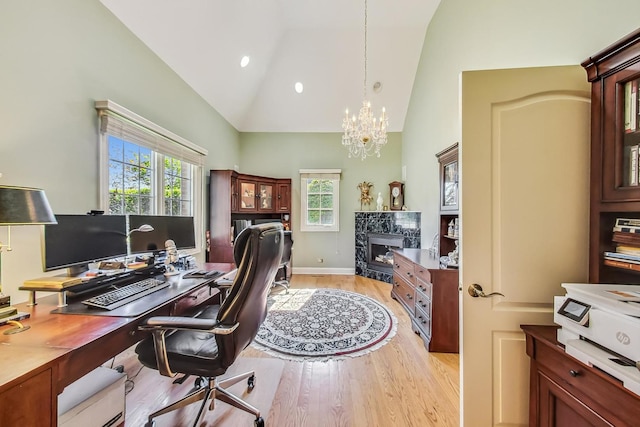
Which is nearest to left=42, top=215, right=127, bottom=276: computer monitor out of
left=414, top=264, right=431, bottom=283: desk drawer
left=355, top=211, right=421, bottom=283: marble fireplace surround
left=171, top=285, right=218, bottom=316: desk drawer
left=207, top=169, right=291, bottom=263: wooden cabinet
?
left=171, top=285, right=218, bottom=316: desk drawer

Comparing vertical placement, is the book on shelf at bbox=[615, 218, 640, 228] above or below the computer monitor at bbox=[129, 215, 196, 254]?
above

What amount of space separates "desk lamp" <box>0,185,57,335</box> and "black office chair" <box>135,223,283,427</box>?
53 centimetres

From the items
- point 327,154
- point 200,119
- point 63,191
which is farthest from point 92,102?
point 327,154

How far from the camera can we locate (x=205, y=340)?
1.55 meters

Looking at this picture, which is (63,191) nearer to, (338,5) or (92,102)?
(92,102)

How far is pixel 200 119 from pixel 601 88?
4.00 metres

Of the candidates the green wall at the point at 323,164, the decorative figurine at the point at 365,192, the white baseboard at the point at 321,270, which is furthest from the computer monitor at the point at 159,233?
the decorative figurine at the point at 365,192

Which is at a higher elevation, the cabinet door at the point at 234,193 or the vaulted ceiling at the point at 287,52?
the vaulted ceiling at the point at 287,52

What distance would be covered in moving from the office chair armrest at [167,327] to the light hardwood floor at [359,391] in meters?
0.64

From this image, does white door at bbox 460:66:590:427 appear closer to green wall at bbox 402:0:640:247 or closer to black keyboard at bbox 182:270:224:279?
green wall at bbox 402:0:640:247

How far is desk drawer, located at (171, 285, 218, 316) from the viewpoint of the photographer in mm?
1661

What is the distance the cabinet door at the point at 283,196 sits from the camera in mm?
5004

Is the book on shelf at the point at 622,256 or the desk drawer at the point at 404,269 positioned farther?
the desk drawer at the point at 404,269

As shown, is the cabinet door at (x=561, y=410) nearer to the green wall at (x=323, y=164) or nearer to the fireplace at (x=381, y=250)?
the fireplace at (x=381, y=250)
